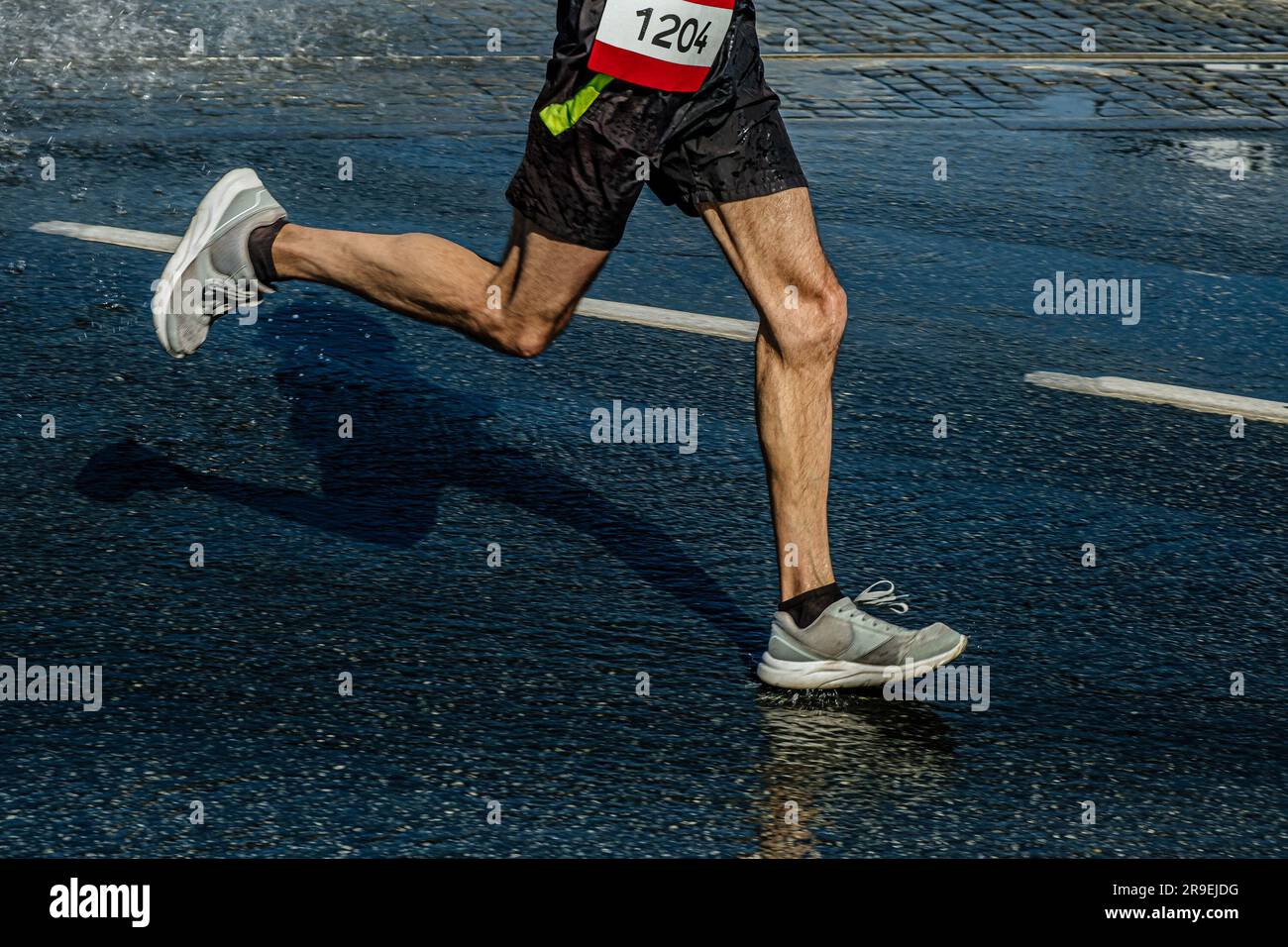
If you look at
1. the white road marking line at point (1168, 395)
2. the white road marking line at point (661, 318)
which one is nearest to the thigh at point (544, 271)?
the white road marking line at point (661, 318)

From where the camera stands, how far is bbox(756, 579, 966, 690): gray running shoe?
4289mm

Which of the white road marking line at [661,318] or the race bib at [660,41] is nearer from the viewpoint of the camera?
the race bib at [660,41]

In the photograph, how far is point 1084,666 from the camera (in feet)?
14.6

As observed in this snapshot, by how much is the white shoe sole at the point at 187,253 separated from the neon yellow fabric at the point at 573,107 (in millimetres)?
937

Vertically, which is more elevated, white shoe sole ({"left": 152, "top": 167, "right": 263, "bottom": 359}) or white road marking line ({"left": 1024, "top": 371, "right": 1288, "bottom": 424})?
white shoe sole ({"left": 152, "top": 167, "right": 263, "bottom": 359})

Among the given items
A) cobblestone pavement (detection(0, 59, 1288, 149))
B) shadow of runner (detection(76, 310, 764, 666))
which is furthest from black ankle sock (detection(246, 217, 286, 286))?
cobblestone pavement (detection(0, 59, 1288, 149))

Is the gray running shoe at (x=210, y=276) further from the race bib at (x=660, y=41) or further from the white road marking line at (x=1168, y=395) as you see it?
the white road marking line at (x=1168, y=395)

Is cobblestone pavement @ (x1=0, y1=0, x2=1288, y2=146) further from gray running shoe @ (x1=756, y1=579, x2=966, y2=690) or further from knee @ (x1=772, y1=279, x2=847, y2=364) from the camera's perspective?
gray running shoe @ (x1=756, y1=579, x2=966, y2=690)

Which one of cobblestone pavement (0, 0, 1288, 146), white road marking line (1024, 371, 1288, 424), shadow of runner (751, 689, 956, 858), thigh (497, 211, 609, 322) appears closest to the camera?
shadow of runner (751, 689, 956, 858)

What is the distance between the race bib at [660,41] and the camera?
4188 millimetres

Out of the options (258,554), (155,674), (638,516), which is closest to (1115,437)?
(638,516)

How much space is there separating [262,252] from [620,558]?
112 cm

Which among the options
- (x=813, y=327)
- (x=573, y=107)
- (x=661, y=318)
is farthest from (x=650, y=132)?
(x=661, y=318)

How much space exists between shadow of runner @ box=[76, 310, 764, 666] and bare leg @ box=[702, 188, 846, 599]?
0.30 meters
